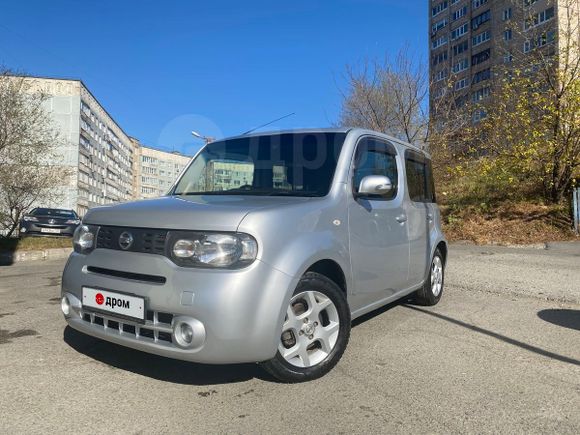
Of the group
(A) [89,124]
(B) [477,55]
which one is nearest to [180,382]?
(B) [477,55]

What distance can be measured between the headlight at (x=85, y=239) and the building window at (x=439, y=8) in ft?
273

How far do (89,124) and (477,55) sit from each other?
61.8 m

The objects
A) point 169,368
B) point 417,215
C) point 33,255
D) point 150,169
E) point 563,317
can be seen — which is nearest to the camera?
point 169,368

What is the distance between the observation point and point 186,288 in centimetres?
270

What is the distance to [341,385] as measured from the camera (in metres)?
3.11

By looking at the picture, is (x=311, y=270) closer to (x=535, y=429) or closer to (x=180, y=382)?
(x=180, y=382)

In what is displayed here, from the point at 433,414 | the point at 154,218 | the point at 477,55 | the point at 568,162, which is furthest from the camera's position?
the point at 477,55

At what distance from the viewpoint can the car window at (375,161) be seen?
386 cm

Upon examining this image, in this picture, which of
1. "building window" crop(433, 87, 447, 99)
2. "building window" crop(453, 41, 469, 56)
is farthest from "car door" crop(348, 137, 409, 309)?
"building window" crop(453, 41, 469, 56)

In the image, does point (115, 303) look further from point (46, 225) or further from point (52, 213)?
point (52, 213)

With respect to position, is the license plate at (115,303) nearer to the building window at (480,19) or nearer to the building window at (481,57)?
the building window at (481,57)

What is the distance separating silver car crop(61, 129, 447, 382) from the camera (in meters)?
2.71

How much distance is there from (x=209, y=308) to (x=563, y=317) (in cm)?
431

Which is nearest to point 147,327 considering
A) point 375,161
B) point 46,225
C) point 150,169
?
point 375,161
